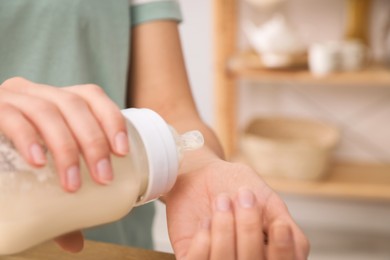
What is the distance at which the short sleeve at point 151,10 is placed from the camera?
2.27ft

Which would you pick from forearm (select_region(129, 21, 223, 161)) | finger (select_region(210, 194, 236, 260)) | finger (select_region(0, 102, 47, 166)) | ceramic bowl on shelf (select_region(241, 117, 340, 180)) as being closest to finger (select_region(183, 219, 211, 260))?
finger (select_region(210, 194, 236, 260))

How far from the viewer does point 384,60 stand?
1699 mm

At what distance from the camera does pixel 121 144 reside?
38 cm

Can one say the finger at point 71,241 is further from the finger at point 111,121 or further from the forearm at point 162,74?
the forearm at point 162,74

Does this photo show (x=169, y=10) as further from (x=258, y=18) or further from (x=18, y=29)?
(x=258, y=18)

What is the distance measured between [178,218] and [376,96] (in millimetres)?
1500

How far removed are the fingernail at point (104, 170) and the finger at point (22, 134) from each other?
37 millimetres

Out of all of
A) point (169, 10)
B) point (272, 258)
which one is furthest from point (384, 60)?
point (272, 258)

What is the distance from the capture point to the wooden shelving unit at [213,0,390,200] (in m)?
1.59

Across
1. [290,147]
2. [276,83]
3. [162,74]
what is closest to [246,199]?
[162,74]

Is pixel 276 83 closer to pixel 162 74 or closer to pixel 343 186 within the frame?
pixel 343 186

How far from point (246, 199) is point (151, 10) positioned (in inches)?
14.0

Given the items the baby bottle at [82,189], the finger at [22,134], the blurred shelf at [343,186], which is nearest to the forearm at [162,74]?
the baby bottle at [82,189]

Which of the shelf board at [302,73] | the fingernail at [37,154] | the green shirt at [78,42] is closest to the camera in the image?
the fingernail at [37,154]
